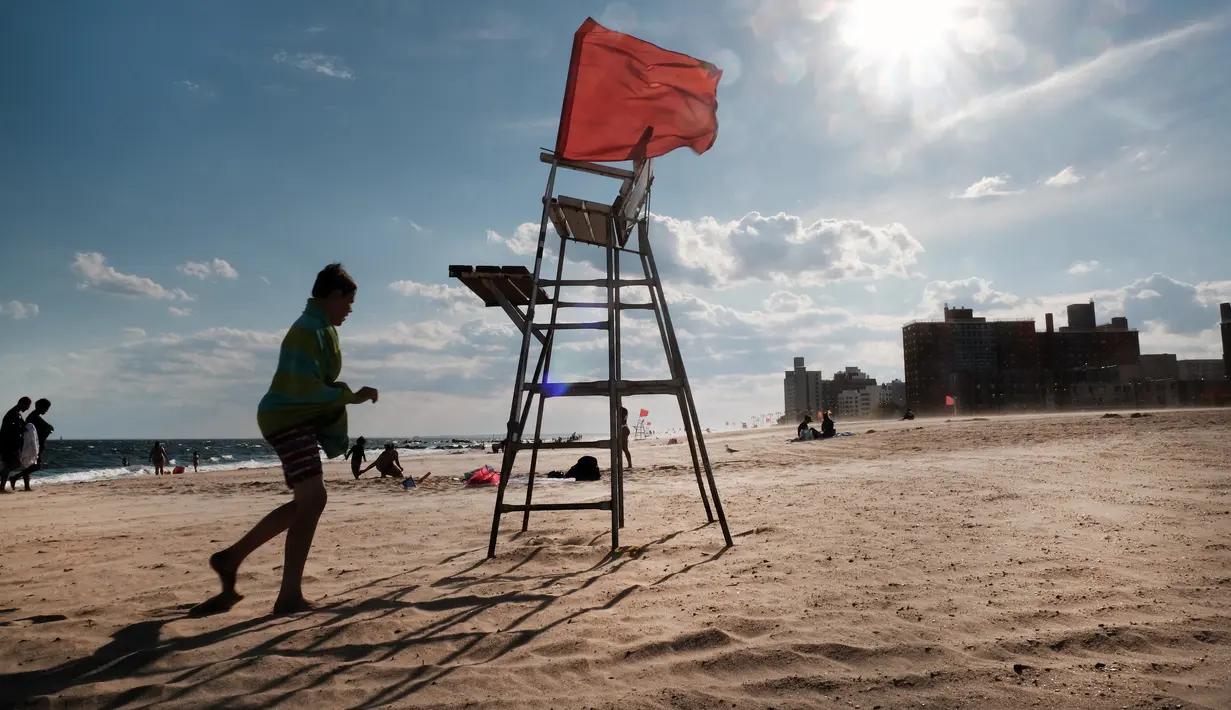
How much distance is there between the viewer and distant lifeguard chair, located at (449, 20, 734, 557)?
19.5ft

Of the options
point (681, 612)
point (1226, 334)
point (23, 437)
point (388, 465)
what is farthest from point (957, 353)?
point (681, 612)

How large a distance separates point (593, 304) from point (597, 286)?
18cm

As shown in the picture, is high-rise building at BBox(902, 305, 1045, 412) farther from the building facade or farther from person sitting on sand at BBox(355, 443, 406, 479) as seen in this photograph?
person sitting on sand at BBox(355, 443, 406, 479)

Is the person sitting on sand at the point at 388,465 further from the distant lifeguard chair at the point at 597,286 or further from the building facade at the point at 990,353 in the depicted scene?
the building facade at the point at 990,353

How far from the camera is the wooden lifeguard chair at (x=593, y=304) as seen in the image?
5992 millimetres

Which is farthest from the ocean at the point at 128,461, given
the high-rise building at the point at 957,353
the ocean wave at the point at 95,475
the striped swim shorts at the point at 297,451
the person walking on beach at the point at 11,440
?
the high-rise building at the point at 957,353

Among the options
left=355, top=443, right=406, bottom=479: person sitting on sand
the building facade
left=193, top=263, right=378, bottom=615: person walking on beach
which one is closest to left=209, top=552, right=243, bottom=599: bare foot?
left=193, top=263, right=378, bottom=615: person walking on beach

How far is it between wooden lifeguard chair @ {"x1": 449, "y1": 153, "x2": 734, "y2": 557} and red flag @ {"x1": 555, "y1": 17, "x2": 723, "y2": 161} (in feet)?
0.66

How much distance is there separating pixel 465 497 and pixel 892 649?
369 inches

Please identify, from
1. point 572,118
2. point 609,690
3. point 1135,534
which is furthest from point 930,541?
point 572,118

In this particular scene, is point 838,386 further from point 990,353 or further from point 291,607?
point 291,607

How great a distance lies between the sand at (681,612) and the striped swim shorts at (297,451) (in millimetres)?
862

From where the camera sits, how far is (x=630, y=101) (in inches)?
238

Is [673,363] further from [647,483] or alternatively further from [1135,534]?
[647,483]
